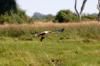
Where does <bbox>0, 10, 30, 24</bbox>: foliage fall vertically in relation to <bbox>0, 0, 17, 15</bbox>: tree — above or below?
below

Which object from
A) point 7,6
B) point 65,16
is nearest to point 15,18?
point 7,6

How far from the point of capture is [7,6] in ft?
114

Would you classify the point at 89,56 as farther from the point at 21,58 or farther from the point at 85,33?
the point at 85,33

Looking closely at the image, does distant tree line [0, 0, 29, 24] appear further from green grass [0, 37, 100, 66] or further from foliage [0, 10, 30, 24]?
green grass [0, 37, 100, 66]

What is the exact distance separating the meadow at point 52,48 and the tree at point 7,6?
8.49 metres

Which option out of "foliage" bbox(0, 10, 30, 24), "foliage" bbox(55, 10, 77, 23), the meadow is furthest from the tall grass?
"foliage" bbox(55, 10, 77, 23)

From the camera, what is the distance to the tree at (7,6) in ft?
113

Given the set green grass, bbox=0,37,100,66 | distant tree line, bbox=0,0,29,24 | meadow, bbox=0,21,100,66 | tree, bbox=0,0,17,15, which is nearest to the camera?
green grass, bbox=0,37,100,66

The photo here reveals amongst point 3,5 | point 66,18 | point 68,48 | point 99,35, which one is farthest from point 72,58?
point 66,18

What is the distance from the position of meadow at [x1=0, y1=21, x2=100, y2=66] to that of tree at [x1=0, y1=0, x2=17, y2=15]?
849 cm

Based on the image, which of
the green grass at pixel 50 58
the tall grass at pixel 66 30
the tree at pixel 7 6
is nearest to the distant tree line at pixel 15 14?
the tree at pixel 7 6

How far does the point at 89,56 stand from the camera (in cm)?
1384

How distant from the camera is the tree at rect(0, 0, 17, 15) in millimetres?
34344

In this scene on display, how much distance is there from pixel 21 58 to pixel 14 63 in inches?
19.5
